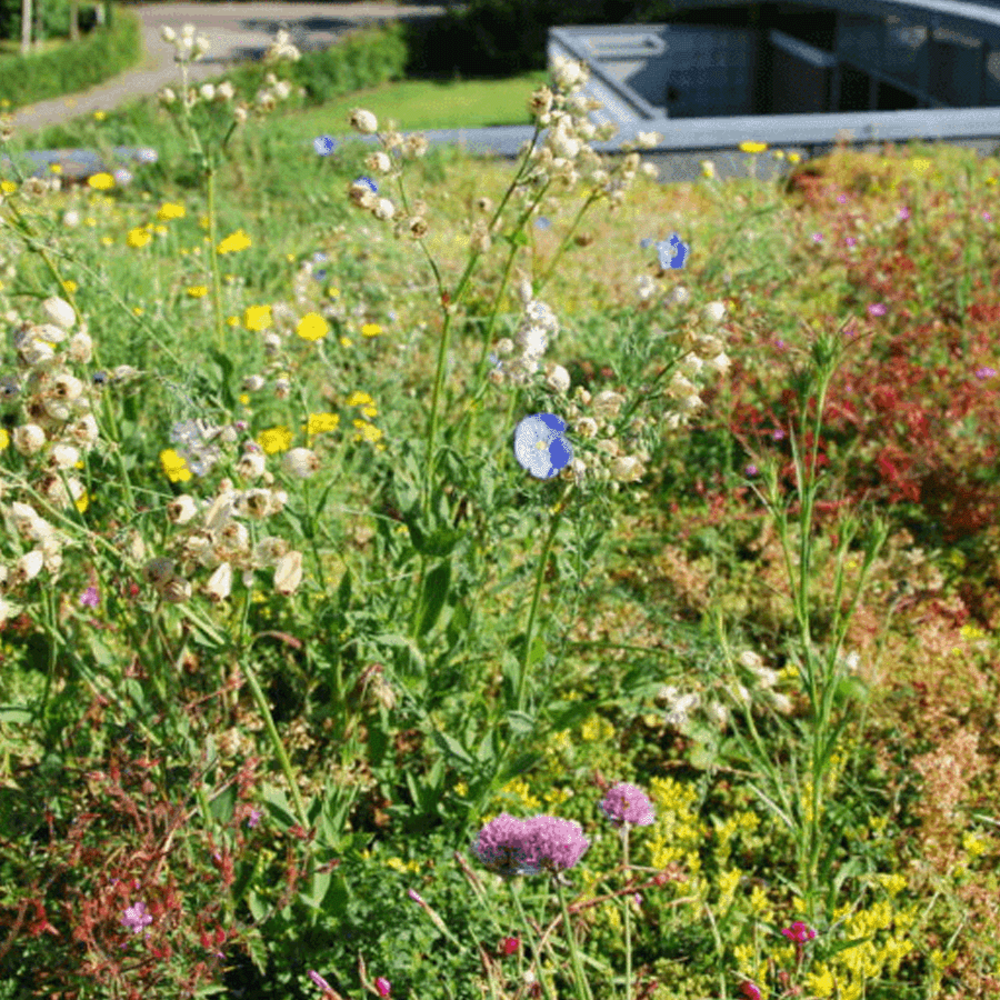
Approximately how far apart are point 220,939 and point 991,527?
244 centimetres

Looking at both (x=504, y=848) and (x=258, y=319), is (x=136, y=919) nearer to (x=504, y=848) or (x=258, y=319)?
(x=504, y=848)

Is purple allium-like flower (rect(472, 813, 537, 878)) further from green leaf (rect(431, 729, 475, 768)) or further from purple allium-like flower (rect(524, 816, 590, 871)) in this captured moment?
green leaf (rect(431, 729, 475, 768))

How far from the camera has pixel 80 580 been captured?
2832mm

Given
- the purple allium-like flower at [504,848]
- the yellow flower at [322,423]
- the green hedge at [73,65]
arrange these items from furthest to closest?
the green hedge at [73,65] → the yellow flower at [322,423] → the purple allium-like flower at [504,848]

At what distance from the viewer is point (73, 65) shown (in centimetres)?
1928

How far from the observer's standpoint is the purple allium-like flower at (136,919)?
173 cm

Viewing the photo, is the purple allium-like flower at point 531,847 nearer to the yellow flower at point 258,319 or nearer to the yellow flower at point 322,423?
the yellow flower at point 322,423

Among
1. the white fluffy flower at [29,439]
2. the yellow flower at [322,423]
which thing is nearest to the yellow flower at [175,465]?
the yellow flower at [322,423]

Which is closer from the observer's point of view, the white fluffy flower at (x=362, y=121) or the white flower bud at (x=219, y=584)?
the white flower bud at (x=219, y=584)

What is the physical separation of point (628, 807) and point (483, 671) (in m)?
0.89

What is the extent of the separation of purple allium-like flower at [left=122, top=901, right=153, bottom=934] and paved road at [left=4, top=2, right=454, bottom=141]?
55.0 feet

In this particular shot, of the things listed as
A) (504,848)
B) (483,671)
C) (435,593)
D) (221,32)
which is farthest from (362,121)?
(221,32)

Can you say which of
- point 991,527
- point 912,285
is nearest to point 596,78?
point 912,285

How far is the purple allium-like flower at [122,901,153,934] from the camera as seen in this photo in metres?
1.73
